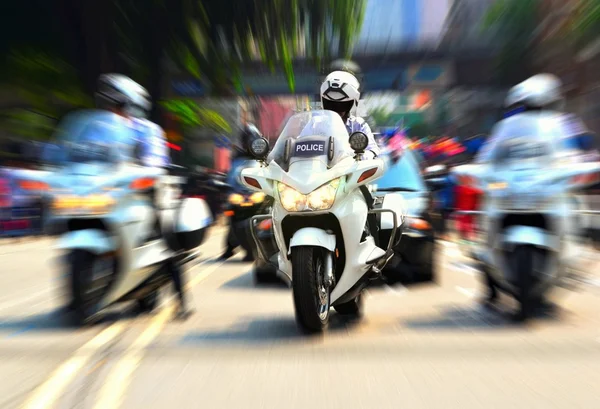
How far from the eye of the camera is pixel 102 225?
629 centimetres

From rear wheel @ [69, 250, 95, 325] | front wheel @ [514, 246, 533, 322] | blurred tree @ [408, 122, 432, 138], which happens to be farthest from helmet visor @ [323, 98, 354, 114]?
blurred tree @ [408, 122, 432, 138]

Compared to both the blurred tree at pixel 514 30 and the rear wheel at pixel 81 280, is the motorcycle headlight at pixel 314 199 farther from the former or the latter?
the blurred tree at pixel 514 30

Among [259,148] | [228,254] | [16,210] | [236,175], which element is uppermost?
[236,175]

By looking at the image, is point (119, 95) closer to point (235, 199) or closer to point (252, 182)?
point (252, 182)

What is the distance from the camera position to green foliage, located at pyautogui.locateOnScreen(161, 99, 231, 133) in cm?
3631

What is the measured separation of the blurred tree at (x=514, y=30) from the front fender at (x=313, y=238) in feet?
89.9

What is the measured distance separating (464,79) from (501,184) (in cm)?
5120

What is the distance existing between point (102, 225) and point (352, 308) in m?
2.20

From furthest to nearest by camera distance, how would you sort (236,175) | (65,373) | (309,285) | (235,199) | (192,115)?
(192,115), (236,175), (235,199), (309,285), (65,373)

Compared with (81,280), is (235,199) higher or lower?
higher

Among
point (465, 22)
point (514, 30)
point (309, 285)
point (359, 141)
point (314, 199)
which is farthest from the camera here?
point (465, 22)

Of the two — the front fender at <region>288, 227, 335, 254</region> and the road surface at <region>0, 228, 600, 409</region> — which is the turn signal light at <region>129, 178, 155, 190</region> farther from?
the front fender at <region>288, 227, 335, 254</region>

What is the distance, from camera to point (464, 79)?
5588 centimetres

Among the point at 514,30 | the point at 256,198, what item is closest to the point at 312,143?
the point at 256,198
